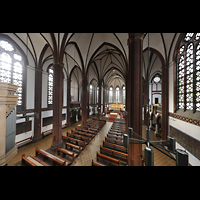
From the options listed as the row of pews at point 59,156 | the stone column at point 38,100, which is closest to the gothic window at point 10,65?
the stone column at point 38,100

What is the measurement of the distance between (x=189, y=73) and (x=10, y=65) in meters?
13.6

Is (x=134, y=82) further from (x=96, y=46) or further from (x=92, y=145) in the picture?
(x=96, y=46)

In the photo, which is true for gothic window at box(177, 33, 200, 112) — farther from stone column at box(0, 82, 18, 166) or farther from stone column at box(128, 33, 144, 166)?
stone column at box(0, 82, 18, 166)

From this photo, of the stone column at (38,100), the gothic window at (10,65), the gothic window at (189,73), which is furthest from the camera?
the stone column at (38,100)

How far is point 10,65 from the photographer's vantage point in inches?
321

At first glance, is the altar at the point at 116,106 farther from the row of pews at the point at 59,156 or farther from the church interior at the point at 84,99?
the row of pews at the point at 59,156

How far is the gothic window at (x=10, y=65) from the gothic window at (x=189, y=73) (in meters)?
13.2

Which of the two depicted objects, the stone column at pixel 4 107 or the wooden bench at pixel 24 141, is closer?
the stone column at pixel 4 107

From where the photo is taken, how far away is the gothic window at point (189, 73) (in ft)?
18.2

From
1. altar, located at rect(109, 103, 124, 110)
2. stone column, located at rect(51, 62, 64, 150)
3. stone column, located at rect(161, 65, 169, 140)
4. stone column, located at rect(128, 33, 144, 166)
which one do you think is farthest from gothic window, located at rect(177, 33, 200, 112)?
altar, located at rect(109, 103, 124, 110)

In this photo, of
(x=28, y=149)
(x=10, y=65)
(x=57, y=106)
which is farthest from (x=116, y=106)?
(x=10, y=65)

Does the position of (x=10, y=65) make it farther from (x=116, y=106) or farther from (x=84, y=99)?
(x=116, y=106)

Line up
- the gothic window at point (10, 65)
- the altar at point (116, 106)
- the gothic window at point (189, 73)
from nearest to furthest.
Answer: the gothic window at point (189, 73), the gothic window at point (10, 65), the altar at point (116, 106)

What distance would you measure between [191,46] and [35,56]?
41.1 ft
